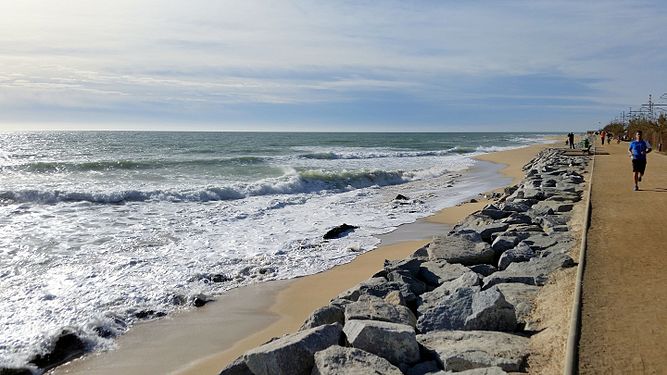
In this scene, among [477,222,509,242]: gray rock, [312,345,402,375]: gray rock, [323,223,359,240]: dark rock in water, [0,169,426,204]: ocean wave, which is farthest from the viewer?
[0,169,426,204]: ocean wave

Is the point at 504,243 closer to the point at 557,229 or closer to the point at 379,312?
the point at 557,229

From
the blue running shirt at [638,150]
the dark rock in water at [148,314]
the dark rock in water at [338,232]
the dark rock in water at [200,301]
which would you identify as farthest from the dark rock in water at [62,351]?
the blue running shirt at [638,150]

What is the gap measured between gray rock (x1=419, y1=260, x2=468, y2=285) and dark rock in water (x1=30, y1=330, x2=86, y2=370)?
12.7 ft

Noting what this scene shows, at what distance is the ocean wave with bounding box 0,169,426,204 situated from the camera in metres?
18.7

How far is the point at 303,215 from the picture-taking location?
48.0ft

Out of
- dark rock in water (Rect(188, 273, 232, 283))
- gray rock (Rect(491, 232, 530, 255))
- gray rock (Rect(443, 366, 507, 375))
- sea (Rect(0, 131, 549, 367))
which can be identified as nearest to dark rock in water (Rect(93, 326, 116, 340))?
sea (Rect(0, 131, 549, 367))

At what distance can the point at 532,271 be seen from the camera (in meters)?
5.73

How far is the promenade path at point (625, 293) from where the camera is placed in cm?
352

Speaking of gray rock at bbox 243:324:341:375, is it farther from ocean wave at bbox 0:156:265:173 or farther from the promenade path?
ocean wave at bbox 0:156:265:173

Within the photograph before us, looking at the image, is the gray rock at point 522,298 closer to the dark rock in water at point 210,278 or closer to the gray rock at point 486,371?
the gray rock at point 486,371

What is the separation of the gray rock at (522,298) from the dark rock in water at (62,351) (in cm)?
442

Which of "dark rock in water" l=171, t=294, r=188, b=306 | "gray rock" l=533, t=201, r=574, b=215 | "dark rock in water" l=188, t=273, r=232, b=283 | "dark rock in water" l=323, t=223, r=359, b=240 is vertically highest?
"gray rock" l=533, t=201, r=574, b=215

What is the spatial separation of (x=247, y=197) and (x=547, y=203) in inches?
473

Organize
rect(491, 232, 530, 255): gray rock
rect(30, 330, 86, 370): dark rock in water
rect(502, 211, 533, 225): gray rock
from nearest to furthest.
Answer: rect(30, 330, 86, 370): dark rock in water, rect(491, 232, 530, 255): gray rock, rect(502, 211, 533, 225): gray rock
